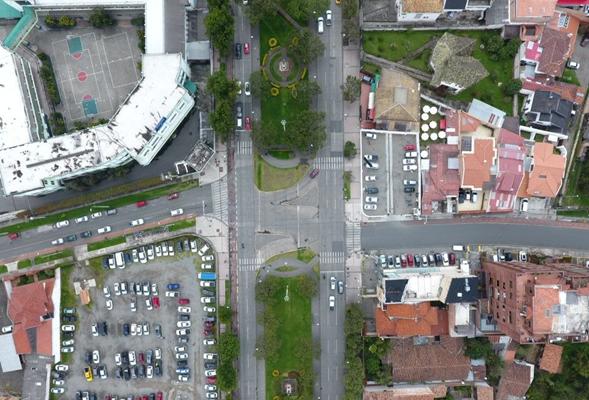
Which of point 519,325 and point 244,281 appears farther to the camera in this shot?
point 244,281

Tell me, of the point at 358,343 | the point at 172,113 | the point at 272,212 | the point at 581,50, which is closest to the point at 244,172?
the point at 272,212

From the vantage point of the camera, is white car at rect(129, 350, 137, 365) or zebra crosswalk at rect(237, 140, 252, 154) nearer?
zebra crosswalk at rect(237, 140, 252, 154)

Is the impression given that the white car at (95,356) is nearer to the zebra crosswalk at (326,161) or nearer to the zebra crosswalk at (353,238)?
the zebra crosswalk at (353,238)

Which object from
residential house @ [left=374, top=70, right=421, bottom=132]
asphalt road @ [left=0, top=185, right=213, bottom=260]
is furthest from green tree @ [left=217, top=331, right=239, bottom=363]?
residential house @ [left=374, top=70, right=421, bottom=132]

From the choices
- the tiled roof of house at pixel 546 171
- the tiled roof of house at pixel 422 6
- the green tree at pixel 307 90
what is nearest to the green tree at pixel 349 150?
the green tree at pixel 307 90

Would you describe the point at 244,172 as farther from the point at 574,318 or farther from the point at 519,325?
the point at 574,318

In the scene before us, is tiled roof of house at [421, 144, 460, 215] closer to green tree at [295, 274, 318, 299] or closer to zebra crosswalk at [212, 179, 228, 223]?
green tree at [295, 274, 318, 299]
